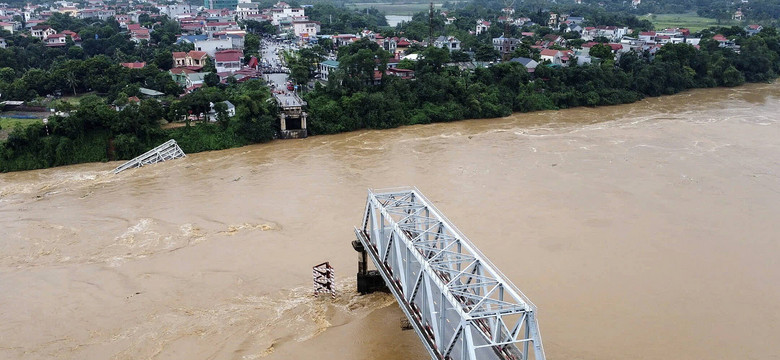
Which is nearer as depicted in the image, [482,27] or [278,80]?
[278,80]

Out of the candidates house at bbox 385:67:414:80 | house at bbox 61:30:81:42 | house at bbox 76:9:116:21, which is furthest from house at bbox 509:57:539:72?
house at bbox 76:9:116:21

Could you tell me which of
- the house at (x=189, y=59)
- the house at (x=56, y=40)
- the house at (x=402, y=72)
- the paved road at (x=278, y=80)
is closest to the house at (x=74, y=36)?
the house at (x=56, y=40)

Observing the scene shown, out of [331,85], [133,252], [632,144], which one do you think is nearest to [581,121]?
[632,144]

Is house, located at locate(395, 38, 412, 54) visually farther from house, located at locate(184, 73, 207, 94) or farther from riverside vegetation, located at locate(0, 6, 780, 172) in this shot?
house, located at locate(184, 73, 207, 94)

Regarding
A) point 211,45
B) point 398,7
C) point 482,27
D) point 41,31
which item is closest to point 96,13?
point 41,31

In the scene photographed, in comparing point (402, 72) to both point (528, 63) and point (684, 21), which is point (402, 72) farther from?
point (684, 21)

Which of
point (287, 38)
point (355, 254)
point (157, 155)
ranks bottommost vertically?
point (355, 254)

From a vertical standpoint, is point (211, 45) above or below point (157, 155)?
above
